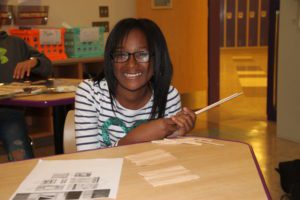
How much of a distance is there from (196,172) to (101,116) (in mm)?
635

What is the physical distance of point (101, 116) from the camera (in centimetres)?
159

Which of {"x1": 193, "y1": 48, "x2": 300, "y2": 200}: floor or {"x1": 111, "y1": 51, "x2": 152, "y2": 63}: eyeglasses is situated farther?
{"x1": 193, "y1": 48, "x2": 300, "y2": 200}: floor

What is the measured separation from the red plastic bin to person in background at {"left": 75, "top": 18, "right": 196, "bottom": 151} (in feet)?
7.59

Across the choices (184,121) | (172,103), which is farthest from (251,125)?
(184,121)

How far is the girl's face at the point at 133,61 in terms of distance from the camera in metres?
1.51

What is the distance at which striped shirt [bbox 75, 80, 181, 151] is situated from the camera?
1556 millimetres

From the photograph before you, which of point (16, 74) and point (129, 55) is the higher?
point (129, 55)

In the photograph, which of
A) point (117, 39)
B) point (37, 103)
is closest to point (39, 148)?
point (37, 103)

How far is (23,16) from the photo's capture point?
13.0ft

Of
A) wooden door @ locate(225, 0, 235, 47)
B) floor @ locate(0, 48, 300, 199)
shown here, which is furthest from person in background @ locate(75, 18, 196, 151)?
wooden door @ locate(225, 0, 235, 47)

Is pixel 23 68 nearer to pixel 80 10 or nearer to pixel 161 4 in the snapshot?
pixel 80 10

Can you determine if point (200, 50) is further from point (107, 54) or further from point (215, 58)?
point (107, 54)

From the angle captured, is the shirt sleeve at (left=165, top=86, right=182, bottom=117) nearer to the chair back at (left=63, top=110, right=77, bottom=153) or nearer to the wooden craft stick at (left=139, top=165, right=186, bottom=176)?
the chair back at (left=63, top=110, right=77, bottom=153)

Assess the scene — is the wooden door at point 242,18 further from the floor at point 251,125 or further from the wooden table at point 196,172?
the wooden table at point 196,172
